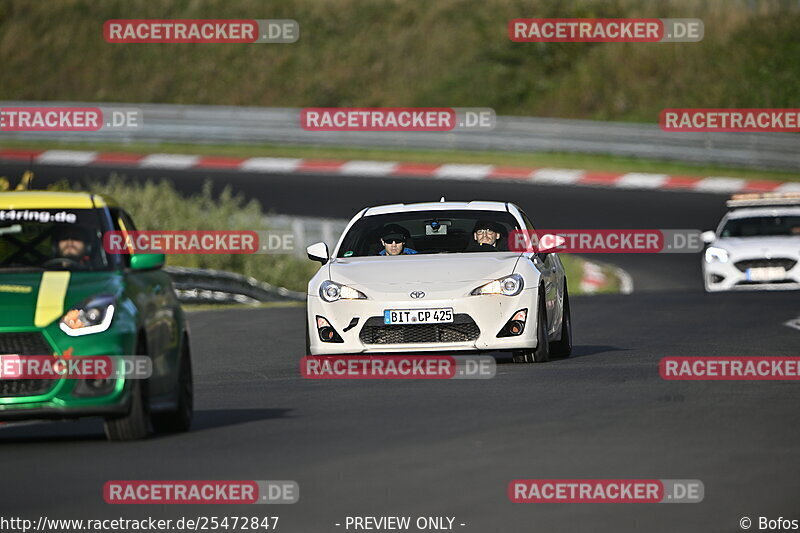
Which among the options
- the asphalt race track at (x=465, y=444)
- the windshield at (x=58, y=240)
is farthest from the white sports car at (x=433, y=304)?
the windshield at (x=58, y=240)

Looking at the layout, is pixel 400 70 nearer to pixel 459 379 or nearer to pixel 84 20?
pixel 84 20

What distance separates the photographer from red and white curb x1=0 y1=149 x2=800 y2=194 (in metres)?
38.7

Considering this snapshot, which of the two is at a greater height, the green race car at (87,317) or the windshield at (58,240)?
the windshield at (58,240)

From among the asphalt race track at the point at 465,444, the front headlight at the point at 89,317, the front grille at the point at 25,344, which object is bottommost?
the asphalt race track at the point at 465,444

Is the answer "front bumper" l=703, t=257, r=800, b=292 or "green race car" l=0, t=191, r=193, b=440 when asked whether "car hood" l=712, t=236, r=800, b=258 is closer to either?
"front bumper" l=703, t=257, r=800, b=292

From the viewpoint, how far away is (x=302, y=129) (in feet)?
146

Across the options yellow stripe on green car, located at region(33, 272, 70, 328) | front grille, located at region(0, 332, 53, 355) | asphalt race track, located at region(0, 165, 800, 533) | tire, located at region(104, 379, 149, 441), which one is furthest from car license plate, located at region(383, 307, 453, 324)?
front grille, located at region(0, 332, 53, 355)

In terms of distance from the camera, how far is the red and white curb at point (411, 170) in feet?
127

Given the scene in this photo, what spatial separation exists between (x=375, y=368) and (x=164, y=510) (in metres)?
6.76

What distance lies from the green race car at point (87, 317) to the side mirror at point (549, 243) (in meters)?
4.74

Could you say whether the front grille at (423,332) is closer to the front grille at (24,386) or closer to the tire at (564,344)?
the tire at (564,344)

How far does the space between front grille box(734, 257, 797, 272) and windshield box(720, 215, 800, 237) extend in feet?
2.84

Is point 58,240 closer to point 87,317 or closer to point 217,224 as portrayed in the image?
point 87,317

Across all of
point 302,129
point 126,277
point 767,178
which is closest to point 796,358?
point 126,277
